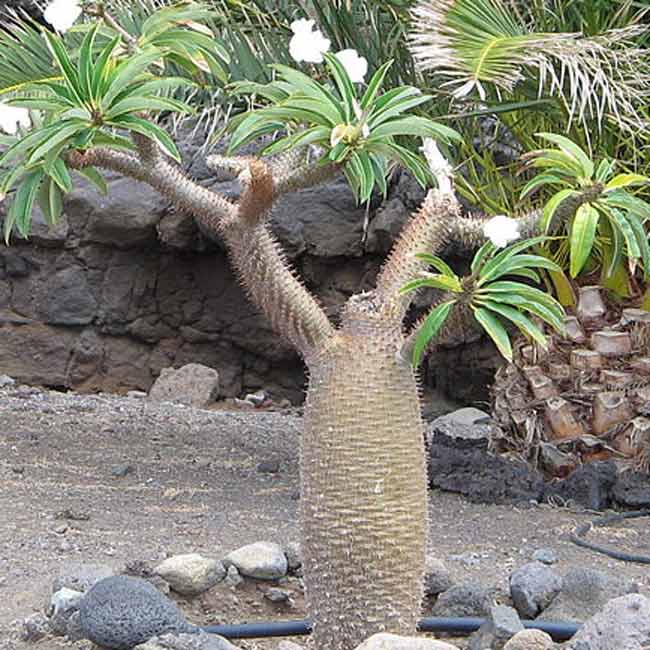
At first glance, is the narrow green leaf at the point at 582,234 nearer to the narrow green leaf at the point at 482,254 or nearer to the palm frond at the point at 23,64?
the narrow green leaf at the point at 482,254

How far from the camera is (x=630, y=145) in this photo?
15.1 ft

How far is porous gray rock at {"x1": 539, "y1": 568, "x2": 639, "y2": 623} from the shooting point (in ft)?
10.0

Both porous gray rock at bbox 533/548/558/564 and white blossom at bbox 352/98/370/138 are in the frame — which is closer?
white blossom at bbox 352/98/370/138

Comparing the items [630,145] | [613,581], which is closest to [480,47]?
[630,145]

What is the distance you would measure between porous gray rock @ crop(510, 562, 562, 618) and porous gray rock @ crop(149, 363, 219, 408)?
16.8 feet

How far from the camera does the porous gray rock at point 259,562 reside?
3342 mm

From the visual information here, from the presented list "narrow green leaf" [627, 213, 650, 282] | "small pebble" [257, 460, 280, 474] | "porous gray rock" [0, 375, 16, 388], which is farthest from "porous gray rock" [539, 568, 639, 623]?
"porous gray rock" [0, 375, 16, 388]

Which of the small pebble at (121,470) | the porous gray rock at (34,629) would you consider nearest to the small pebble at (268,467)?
the small pebble at (121,470)

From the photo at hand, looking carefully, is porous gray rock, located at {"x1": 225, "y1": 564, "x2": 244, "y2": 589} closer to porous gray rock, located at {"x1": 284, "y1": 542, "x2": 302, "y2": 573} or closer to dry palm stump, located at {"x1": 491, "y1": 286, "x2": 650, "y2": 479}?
porous gray rock, located at {"x1": 284, "y1": 542, "x2": 302, "y2": 573}

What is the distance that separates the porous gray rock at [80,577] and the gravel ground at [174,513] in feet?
0.23

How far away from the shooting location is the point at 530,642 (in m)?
2.56

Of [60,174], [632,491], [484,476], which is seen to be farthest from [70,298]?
[60,174]

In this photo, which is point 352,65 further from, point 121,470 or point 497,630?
point 121,470

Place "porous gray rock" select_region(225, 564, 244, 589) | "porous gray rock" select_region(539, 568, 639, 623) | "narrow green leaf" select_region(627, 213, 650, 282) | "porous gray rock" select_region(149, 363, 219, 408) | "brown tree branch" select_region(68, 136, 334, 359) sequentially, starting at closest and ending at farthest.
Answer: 1. "narrow green leaf" select_region(627, 213, 650, 282)
2. "brown tree branch" select_region(68, 136, 334, 359)
3. "porous gray rock" select_region(539, 568, 639, 623)
4. "porous gray rock" select_region(225, 564, 244, 589)
5. "porous gray rock" select_region(149, 363, 219, 408)
